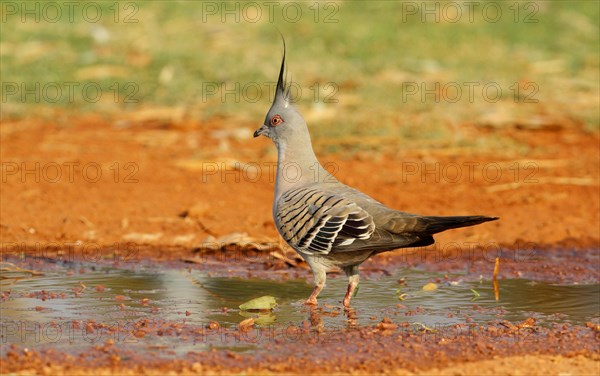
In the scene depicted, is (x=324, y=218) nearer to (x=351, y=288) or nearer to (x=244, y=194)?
(x=351, y=288)

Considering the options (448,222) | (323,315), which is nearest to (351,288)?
(323,315)

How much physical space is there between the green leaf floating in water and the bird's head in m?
1.32

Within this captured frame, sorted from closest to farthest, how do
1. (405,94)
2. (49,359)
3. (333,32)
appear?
(49,359) < (405,94) < (333,32)

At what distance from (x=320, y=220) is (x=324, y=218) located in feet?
0.10

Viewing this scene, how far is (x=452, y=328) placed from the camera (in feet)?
20.6

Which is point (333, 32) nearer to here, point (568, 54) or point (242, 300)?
point (568, 54)

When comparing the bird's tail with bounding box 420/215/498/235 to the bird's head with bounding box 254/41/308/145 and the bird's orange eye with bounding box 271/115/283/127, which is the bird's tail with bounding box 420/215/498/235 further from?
the bird's orange eye with bounding box 271/115/283/127

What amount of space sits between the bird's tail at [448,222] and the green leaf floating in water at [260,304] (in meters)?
1.11

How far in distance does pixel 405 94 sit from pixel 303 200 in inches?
331

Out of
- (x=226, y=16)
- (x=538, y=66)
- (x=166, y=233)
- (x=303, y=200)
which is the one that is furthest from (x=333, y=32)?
(x=303, y=200)

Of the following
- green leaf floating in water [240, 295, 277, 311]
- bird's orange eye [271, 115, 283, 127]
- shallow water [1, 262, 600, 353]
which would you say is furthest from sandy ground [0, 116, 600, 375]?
bird's orange eye [271, 115, 283, 127]

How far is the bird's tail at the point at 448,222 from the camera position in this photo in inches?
239

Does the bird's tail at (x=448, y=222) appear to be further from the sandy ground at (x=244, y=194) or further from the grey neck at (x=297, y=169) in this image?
the grey neck at (x=297, y=169)

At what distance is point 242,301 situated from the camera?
7.02 metres
